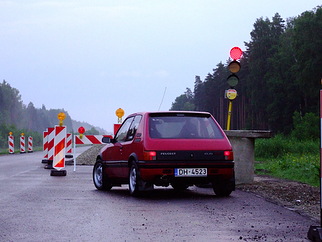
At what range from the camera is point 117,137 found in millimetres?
12891

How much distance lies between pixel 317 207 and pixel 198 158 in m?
2.33

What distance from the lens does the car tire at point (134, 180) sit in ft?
36.0

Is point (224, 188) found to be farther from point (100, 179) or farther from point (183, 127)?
point (100, 179)

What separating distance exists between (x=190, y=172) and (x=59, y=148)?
8731mm

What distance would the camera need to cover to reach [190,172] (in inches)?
425

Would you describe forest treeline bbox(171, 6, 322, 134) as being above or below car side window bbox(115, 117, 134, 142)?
above

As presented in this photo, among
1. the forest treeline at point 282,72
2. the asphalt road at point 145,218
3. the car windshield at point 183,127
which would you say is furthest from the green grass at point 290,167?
the forest treeline at point 282,72

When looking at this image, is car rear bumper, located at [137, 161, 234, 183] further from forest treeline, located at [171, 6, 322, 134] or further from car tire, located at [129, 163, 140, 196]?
forest treeline, located at [171, 6, 322, 134]

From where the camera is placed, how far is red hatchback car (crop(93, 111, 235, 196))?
35.3 feet

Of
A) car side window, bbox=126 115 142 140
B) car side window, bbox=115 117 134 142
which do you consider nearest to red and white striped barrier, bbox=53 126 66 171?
car side window, bbox=115 117 134 142

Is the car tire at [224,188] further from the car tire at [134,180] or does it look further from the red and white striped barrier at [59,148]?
the red and white striped barrier at [59,148]

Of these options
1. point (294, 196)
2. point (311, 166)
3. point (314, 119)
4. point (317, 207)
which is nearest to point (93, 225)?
point (317, 207)

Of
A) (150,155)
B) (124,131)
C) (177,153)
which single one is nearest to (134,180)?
(150,155)

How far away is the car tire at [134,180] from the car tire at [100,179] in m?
1.60
